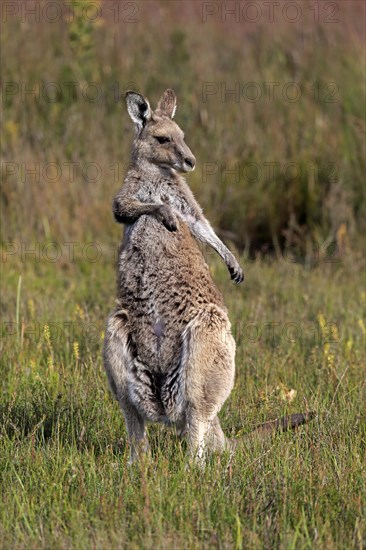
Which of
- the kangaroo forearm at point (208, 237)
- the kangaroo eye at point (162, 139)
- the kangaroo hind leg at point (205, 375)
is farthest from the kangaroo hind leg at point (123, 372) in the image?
the kangaroo eye at point (162, 139)

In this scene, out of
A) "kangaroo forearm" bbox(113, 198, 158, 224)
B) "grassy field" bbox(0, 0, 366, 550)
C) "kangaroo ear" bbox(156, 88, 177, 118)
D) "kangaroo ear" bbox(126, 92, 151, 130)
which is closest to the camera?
"grassy field" bbox(0, 0, 366, 550)

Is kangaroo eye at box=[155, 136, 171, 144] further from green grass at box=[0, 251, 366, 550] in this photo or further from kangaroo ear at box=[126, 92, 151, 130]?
green grass at box=[0, 251, 366, 550]

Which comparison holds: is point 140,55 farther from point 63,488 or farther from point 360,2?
point 63,488

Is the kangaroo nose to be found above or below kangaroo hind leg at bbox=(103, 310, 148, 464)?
above

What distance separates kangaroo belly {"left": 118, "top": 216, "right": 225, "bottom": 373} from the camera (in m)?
4.91

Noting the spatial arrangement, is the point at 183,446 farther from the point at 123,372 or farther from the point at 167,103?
the point at 167,103

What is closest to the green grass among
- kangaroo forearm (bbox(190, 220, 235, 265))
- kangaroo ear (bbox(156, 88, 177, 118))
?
→ kangaroo forearm (bbox(190, 220, 235, 265))

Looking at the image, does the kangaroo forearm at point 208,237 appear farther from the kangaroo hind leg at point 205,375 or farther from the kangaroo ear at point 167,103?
the kangaroo ear at point 167,103

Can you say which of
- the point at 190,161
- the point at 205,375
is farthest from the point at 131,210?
the point at 205,375

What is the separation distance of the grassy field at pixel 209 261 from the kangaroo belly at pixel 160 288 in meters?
0.51

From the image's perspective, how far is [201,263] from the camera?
5.10m

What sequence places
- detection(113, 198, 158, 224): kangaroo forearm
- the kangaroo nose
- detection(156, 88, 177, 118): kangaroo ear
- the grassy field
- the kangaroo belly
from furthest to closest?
detection(156, 88, 177, 118): kangaroo ear → the kangaroo nose → detection(113, 198, 158, 224): kangaroo forearm → the kangaroo belly → the grassy field

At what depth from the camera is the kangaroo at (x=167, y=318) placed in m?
4.76

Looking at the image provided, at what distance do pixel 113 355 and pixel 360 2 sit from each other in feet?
30.0
